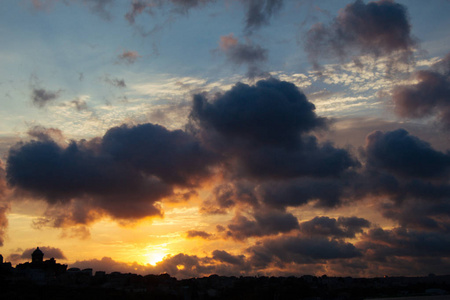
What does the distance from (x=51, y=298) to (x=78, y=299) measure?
10.1m

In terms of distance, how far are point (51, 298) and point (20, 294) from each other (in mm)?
11446

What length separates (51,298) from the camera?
196 meters

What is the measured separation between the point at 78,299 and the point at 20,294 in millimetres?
21555

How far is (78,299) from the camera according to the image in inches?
7859

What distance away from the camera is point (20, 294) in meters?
192
